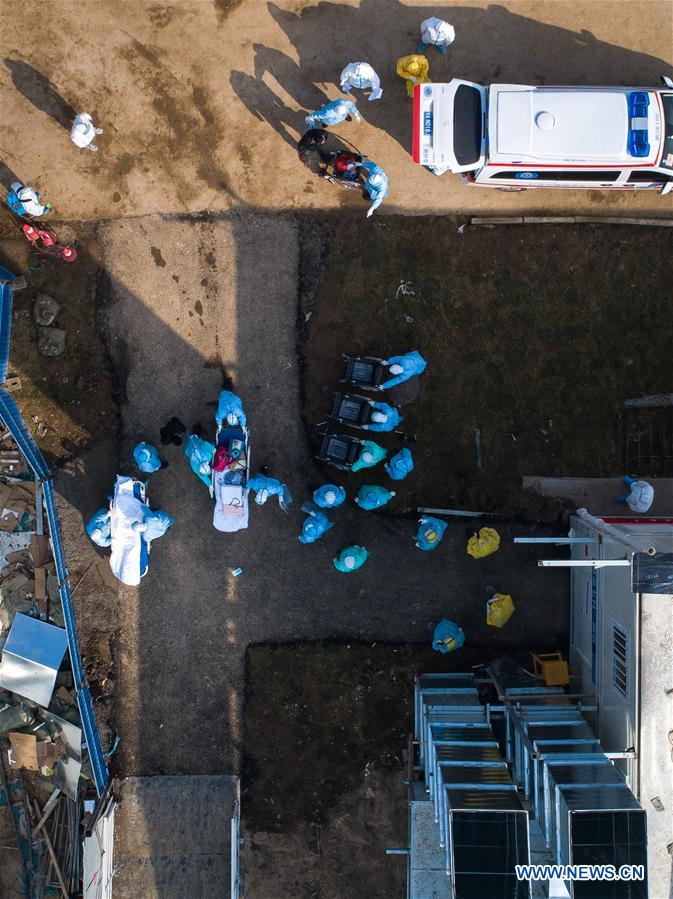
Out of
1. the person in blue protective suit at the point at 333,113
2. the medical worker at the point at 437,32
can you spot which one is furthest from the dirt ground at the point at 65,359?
the medical worker at the point at 437,32

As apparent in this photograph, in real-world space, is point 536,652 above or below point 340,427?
below

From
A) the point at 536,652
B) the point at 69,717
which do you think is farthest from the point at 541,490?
the point at 69,717

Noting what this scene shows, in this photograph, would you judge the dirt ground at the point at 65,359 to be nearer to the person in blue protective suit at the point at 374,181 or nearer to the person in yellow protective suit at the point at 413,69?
the person in blue protective suit at the point at 374,181

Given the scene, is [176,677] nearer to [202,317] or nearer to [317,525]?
[317,525]

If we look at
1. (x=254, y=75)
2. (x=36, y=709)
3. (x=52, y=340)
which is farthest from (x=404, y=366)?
(x=36, y=709)

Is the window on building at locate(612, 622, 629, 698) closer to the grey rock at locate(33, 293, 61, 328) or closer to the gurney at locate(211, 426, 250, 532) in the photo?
the gurney at locate(211, 426, 250, 532)

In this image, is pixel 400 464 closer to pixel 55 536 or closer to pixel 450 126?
pixel 450 126

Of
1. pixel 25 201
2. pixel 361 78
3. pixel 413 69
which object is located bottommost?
pixel 25 201
